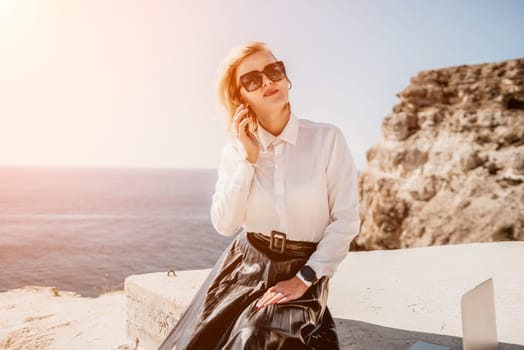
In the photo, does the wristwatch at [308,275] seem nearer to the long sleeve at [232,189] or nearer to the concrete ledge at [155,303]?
the long sleeve at [232,189]

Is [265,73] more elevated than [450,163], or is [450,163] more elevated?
[265,73]

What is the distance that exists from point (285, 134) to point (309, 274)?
0.63m

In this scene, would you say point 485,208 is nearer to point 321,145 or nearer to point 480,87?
point 480,87

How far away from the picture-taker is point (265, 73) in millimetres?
2055

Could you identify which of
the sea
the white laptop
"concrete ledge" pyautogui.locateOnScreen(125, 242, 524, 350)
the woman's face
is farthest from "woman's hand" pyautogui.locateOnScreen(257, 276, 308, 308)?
the sea

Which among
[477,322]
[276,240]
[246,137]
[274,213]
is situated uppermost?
[246,137]

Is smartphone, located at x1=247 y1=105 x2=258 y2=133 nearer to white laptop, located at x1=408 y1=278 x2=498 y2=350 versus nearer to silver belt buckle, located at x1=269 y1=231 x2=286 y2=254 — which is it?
silver belt buckle, located at x1=269 y1=231 x2=286 y2=254

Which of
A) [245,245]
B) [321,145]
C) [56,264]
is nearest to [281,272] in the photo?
[245,245]

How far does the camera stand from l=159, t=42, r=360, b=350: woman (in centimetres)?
186

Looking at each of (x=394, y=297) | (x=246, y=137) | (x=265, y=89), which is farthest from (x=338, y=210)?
(x=394, y=297)

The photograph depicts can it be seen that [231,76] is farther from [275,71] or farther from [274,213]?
[274,213]

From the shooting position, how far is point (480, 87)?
71.8ft

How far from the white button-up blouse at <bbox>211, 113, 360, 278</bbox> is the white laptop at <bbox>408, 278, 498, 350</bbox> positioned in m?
1.05

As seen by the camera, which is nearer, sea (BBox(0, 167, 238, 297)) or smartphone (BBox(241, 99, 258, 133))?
smartphone (BBox(241, 99, 258, 133))
